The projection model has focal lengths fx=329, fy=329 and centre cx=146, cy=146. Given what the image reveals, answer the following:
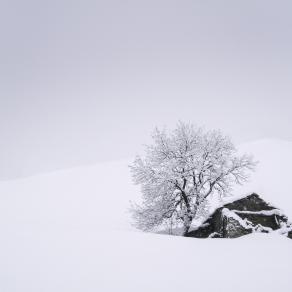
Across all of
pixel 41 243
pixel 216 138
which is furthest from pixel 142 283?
pixel 216 138

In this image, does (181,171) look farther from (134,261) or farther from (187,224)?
(134,261)

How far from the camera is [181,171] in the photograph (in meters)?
22.4

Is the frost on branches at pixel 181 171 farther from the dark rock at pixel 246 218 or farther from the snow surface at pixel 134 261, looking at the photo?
the snow surface at pixel 134 261

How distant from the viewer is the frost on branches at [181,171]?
2220 cm

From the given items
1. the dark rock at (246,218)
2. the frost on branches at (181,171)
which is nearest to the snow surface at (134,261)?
the dark rock at (246,218)

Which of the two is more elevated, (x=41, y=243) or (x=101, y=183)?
(x=101, y=183)

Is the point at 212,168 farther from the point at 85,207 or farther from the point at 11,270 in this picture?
the point at 85,207

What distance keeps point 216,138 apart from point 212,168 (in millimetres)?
2401

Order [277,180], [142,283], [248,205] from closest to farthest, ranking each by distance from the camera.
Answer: [142,283] < [248,205] < [277,180]

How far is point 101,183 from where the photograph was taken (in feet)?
187

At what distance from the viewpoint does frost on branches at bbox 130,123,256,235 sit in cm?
2220

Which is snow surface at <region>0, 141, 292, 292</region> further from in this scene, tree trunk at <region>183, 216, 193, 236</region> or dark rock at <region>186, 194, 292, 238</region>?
tree trunk at <region>183, 216, 193, 236</region>

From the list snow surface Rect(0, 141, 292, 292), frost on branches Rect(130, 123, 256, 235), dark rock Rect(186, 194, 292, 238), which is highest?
frost on branches Rect(130, 123, 256, 235)

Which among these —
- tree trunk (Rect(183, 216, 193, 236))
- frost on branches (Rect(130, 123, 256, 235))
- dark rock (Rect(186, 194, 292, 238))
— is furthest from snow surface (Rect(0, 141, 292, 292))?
tree trunk (Rect(183, 216, 193, 236))
